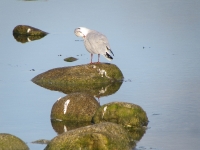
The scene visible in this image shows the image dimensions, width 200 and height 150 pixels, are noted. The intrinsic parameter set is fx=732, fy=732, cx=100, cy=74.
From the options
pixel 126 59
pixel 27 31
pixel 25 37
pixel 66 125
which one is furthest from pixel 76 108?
pixel 27 31

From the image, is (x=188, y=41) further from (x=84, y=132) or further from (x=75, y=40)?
(x=84, y=132)

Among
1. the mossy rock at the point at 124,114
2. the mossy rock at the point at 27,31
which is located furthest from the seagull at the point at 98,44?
the mossy rock at the point at 27,31

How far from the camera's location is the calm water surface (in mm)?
15859

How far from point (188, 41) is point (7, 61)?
7.22 metres

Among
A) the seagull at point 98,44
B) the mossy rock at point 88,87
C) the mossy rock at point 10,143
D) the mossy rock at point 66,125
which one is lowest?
the mossy rock at point 66,125

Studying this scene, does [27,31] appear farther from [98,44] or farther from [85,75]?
[98,44]

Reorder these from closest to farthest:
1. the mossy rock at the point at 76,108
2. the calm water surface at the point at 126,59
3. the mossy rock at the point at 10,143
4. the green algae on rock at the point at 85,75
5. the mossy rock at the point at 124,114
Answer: the mossy rock at the point at 10,143 → the mossy rock at the point at 124,114 → the calm water surface at the point at 126,59 → the mossy rock at the point at 76,108 → the green algae on rock at the point at 85,75

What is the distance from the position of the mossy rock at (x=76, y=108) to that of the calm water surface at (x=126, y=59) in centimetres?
44

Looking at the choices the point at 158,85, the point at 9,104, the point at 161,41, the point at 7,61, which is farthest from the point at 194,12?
the point at 9,104

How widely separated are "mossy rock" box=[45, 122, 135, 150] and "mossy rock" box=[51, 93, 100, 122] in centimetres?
265

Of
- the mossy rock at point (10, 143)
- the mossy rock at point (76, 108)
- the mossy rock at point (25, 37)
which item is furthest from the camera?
the mossy rock at point (25, 37)

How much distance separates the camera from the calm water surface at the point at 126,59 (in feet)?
52.0

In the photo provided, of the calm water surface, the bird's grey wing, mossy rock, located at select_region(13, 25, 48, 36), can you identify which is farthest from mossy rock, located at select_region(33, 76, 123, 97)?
mossy rock, located at select_region(13, 25, 48, 36)

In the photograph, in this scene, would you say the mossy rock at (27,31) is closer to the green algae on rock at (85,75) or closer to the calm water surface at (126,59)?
the calm water surface at (126,59)
